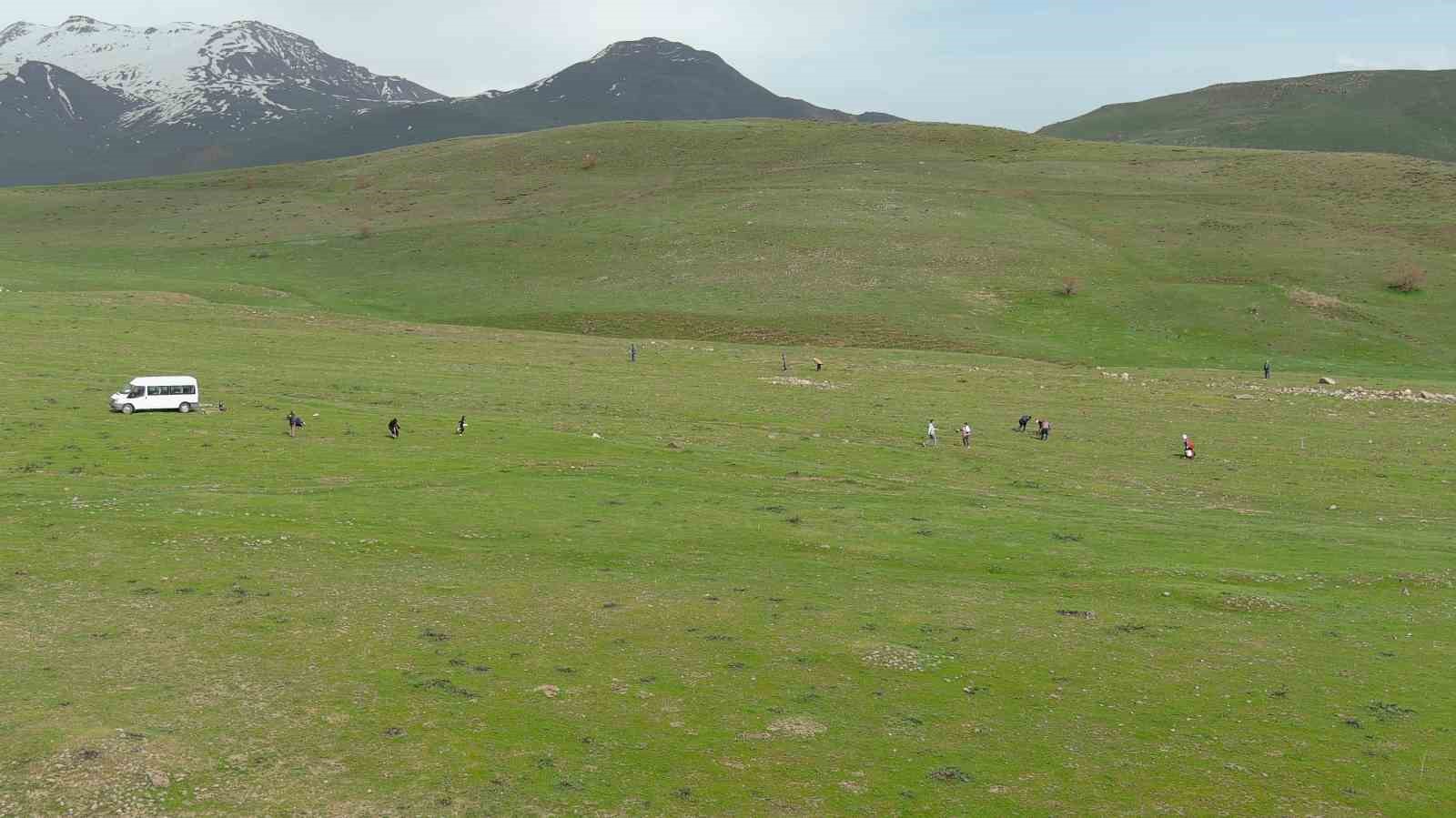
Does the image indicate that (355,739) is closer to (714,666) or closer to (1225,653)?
(714,666)

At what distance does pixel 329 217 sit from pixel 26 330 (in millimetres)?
77242

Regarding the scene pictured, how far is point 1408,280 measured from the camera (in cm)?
11081

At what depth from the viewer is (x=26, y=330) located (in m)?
80.4

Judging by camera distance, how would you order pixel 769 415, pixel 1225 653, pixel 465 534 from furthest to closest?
1. pixel 769 415
2. pixel 465 534
3. pixel 1225 653

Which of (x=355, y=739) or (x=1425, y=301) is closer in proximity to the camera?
(x=355, y=739)

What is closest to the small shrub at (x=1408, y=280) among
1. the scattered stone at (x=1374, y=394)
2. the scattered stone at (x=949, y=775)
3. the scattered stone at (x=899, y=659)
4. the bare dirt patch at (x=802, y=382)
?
the scattered stone at (x=1374, y=394)

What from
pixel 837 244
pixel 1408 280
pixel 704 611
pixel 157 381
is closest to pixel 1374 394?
pixel 1408 280

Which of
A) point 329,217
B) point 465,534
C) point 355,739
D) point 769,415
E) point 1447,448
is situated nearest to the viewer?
point 355,739

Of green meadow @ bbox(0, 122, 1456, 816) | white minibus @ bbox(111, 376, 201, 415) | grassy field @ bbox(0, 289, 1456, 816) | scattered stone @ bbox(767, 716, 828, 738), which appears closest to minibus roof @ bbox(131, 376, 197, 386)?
white minibus @ bbox(111, 376, 201, 415)

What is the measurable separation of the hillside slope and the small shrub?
0.81 meters

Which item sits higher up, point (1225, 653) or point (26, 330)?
point (26, 330)

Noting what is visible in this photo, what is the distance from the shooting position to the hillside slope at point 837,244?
104 meters

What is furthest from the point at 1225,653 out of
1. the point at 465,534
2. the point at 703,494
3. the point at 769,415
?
the point at 769,415

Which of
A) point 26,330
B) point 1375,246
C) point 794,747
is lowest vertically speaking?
point 794,747
